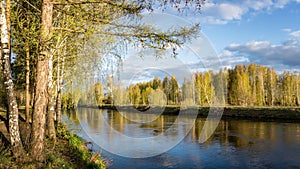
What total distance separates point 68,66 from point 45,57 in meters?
8.67

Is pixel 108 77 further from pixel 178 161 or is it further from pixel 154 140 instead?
pixel 154 140

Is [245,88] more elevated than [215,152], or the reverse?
[245,88]

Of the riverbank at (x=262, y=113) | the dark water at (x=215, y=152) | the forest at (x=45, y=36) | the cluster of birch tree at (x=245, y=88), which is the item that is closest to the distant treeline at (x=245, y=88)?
the cluster of birch tree at (x=245, y=88)

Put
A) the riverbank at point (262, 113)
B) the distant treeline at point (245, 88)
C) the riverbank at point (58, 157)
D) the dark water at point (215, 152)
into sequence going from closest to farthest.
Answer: the riverbank at point (58, 157)
the dark water at point (215, 152)
the riverbank at point (262, 113)
the distant treeline at point (245, 88)

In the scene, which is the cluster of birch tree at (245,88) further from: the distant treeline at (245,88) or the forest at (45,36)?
the forest at (45,36)

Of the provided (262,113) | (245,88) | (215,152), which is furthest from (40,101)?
(245,88)

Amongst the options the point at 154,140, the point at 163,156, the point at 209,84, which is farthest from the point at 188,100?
the point at 163,156

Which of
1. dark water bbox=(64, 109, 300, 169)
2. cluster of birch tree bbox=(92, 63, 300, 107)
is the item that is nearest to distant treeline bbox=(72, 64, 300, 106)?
cluster of birch tree bbox=(92, 63, 300, 107)

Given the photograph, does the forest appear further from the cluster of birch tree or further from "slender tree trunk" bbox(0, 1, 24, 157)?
the cluster of birch tree

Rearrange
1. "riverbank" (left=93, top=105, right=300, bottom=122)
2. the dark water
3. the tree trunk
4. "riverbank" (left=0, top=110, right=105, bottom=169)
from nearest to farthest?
"riverbank" (left=0, top=110, right=105, bottom=169) < the tree trunk < the dark water < "riverbank" (left=93, top=105, right=300, bottom=122)

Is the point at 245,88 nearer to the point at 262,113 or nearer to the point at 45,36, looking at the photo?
the point at 262,113

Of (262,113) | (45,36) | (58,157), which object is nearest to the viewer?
(45,36)

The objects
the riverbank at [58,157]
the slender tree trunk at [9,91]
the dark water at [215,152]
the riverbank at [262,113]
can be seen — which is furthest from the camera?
the riverbank at [262,113]

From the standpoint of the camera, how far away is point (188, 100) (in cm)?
7912
